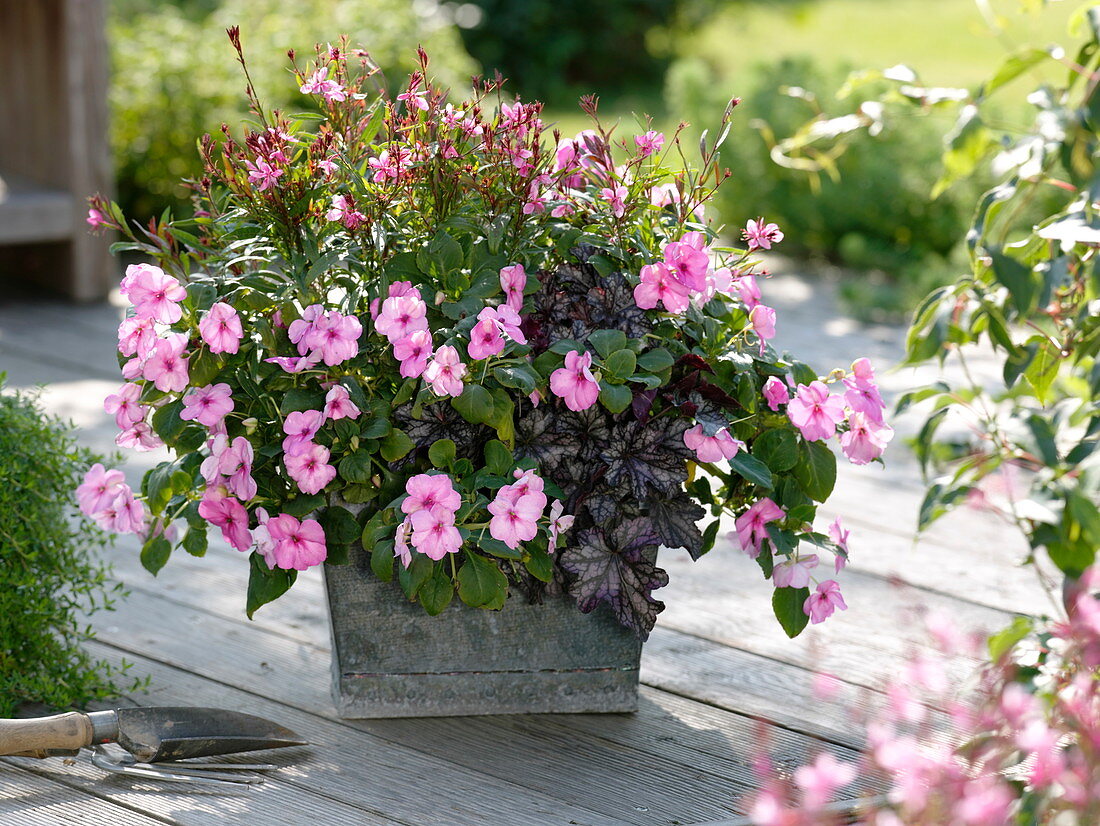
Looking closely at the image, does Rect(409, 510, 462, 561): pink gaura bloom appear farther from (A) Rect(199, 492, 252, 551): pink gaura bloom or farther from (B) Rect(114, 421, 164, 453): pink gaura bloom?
(B) Rect(114, 421, 164, 453): pink gaura bloom

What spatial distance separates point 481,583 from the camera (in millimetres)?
1614

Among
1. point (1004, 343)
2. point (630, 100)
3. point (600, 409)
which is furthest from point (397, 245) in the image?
point (630, 100)

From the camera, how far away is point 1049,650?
1.46m

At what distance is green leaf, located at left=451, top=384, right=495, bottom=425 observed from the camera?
5.08 feet

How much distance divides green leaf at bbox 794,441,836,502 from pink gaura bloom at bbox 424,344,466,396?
0.47 meters

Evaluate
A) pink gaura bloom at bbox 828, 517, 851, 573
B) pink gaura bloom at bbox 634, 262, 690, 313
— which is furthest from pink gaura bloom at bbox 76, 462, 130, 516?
pink gaura bloom at bbox 828, 517, 851, 573

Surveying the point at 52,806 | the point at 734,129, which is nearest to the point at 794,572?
the point at 52,806

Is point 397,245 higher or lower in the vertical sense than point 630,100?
lower

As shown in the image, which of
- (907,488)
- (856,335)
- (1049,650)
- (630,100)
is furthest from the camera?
(630,100)

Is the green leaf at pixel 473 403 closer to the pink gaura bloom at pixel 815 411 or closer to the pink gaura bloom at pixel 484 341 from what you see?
the pink gaura bloom at pixel 484 341

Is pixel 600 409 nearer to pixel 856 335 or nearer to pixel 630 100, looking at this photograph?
pixel 856 335

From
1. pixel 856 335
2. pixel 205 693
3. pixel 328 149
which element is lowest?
pixel 205 693

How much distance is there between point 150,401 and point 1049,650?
113cm

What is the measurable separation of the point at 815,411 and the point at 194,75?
4039 millimetres
